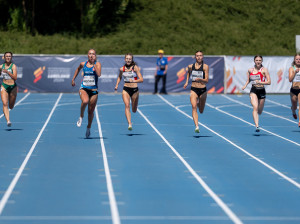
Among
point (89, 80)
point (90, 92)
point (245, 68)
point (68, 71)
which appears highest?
point (89, 80)

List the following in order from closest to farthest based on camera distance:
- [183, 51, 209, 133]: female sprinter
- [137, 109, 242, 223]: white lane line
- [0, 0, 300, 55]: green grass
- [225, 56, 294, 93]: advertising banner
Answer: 1. [137, 109, 242, 223]: white lane line
2. [183, 51, 209, 133]: female sprinter
3. [225, 56, 294, 93]: advertising banner
4. [0, 0, 300, 55]: green grass

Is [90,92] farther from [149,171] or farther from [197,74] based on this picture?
[149,171]

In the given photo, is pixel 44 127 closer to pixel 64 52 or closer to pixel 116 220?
pixel 116 220

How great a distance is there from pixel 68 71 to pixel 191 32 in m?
15.5

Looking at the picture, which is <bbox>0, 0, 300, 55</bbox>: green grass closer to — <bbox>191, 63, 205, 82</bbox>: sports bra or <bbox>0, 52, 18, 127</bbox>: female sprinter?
<bbox>0, 52, 18, 127</bbox>: female sprinter

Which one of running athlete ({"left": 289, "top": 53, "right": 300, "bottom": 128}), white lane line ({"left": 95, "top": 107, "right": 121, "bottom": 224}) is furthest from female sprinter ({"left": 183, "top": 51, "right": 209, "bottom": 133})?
white lane line ({"left": 95, "top": 107, "right": 121, "bottom": 224})

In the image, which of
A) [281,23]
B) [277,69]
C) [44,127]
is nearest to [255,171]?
[44,127]

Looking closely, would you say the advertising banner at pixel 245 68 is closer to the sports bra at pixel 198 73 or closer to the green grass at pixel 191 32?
the green grass at pixel 191 32

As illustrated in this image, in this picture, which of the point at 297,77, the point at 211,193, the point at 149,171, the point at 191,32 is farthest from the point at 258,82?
the point at 191,32

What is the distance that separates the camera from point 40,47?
139 feet

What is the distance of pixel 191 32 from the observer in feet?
153

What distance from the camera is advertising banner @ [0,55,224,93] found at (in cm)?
3281

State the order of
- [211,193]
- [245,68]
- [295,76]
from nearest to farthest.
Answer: [211,193] < [295,76] < [245,68]

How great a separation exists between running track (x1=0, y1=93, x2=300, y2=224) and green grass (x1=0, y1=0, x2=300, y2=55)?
71.5 feet
